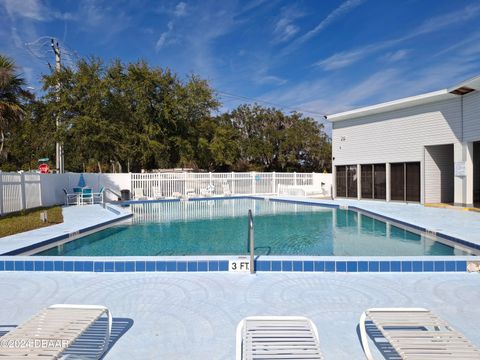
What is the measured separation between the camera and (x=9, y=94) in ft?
40.5

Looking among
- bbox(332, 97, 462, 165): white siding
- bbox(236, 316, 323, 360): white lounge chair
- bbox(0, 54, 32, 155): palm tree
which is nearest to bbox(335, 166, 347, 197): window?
bbox(332, 97, 462, 165): white siding

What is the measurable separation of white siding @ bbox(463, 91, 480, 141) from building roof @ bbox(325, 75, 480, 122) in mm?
254

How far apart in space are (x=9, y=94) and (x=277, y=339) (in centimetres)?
1389

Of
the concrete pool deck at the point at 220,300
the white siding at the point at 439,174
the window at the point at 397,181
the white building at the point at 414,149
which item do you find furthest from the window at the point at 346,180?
the concrete pool deck at the point at 220,300

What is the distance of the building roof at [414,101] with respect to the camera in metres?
11.1

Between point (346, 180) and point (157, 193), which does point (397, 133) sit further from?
point (157, 193)

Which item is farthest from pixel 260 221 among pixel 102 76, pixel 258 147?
pixel 258 147

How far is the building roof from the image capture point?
1108cm

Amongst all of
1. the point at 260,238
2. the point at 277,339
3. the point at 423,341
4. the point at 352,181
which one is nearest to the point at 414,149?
the point at 352,181

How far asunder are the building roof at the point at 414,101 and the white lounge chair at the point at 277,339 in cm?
1094

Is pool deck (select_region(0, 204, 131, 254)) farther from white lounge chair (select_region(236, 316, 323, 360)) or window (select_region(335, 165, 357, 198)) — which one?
window (select_region(335, 165, 357, 198))

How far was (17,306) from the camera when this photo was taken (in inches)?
137

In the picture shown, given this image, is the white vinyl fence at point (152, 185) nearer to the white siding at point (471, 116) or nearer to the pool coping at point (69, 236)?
the pool coping at point (69, 236)

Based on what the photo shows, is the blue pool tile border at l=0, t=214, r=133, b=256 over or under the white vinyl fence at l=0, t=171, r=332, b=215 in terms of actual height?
under
